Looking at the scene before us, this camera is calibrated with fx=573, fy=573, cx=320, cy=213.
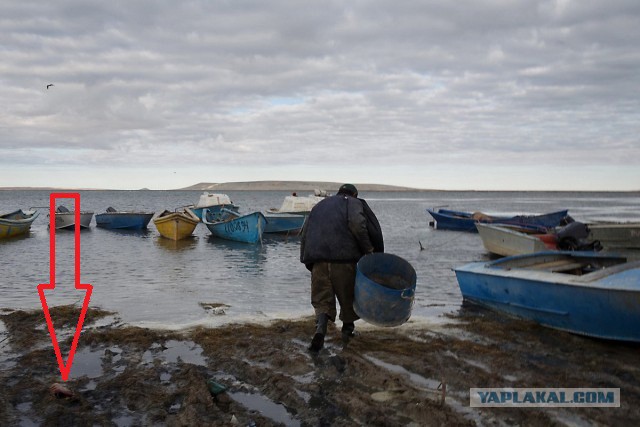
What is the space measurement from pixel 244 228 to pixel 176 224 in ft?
12.2

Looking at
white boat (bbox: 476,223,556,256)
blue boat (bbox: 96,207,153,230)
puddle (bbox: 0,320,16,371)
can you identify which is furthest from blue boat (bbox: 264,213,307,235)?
puddle (bbox: 0,320,16,371)

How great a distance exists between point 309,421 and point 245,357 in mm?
2088

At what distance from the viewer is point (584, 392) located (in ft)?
17.9

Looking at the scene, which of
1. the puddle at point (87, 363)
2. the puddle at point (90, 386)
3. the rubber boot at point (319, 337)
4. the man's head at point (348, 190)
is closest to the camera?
the puddle at point (90, 386)

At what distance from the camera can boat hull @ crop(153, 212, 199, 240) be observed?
28.4m

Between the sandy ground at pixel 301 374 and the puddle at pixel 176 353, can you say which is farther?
the puddle at pixel 176 353

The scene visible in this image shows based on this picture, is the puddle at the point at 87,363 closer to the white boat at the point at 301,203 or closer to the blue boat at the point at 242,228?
the blue boat at the point at 242,228

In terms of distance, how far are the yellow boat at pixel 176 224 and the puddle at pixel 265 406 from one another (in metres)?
23.8

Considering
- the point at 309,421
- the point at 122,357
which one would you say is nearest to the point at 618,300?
the point at 309,421

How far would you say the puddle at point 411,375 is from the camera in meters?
5.59

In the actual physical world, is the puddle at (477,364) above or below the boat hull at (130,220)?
above

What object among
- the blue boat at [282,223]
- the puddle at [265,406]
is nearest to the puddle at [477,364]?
the puddle at [265,406]

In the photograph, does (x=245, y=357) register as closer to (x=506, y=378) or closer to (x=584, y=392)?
(x=506, y=378)

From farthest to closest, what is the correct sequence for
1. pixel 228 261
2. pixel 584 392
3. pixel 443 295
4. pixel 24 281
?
pixel 228 261
pixel 24 281
pixel 443 295
pixel 584 392
